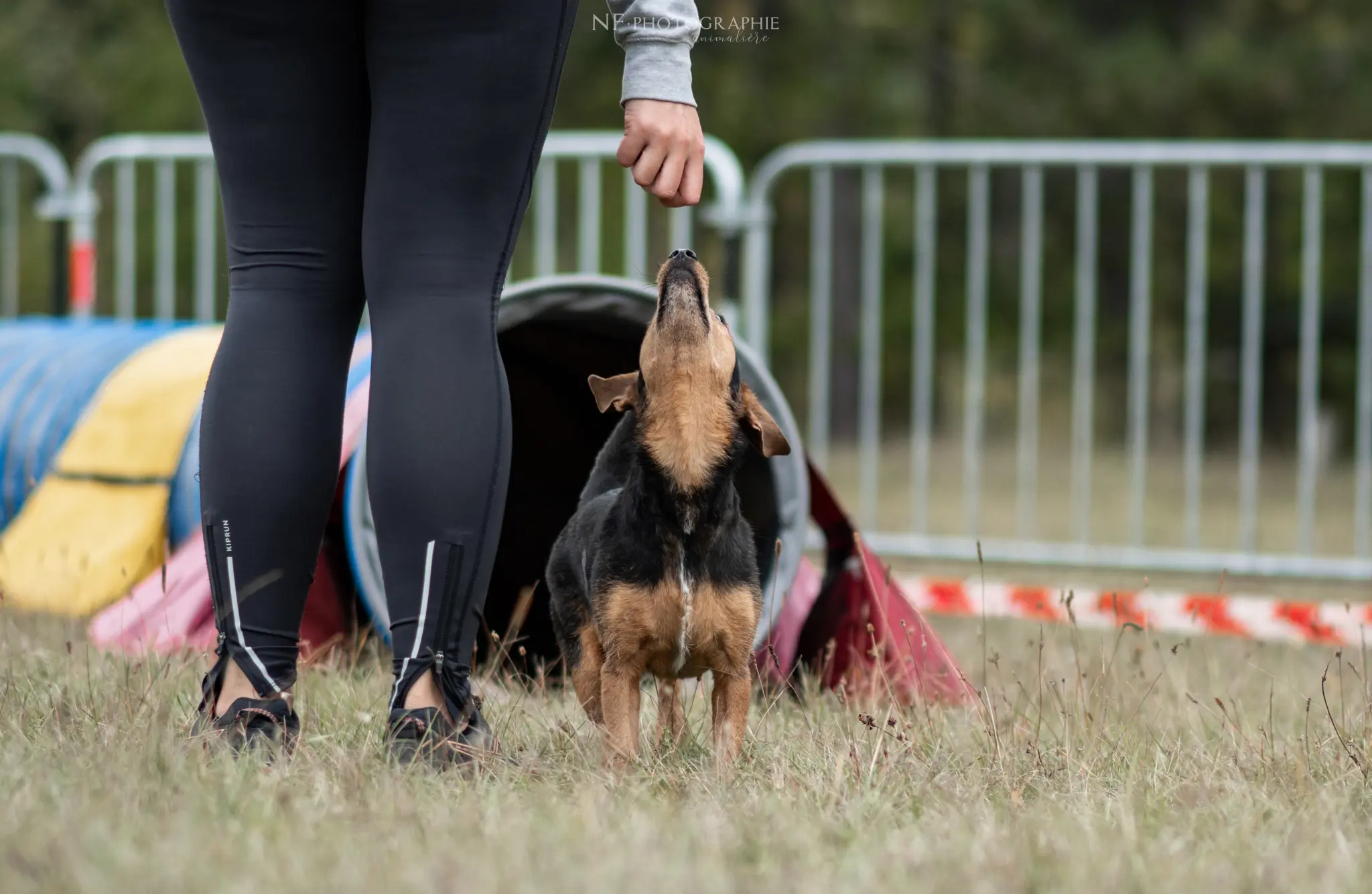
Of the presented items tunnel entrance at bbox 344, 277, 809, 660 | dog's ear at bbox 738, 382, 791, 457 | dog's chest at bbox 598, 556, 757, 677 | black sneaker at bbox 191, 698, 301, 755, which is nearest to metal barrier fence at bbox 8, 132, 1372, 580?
tunnel entrance at bbox 344, 277, 809, 660

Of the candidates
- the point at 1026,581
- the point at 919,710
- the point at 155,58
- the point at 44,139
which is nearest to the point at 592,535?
the point at 919,710

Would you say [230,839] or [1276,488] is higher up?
[230,839]

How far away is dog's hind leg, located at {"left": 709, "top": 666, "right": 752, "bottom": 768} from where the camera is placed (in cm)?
259

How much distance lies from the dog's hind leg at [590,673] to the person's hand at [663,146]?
0.85 m

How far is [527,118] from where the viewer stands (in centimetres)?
236

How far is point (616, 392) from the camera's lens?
2.82m

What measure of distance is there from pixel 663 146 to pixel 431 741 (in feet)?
3.13

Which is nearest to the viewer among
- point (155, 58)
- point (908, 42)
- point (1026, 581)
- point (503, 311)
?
point (503, 311)

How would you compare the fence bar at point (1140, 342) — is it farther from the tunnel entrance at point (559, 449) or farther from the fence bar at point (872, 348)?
the tunnel entrance at point (559, 449)

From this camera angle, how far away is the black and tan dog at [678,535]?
266cm

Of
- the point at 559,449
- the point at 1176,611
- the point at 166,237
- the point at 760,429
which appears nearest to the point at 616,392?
the point at 760,429

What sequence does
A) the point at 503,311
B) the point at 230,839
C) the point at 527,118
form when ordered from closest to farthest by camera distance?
the point at 230,839, the point at 527,118, the point at 503,311

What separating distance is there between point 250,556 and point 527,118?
2.54ft

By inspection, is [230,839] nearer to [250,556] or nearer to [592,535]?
[250,556]
